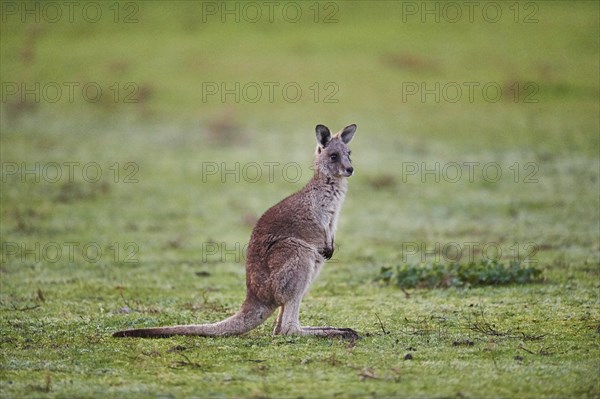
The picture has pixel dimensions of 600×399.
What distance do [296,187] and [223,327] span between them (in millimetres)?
14161

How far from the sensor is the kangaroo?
8.72 meters

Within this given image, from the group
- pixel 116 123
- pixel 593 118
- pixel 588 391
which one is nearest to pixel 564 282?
pixel 588 391

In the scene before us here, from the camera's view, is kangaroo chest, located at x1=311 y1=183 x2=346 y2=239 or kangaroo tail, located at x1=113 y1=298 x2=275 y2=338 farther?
kangaroo chest, located at x1=311 y1=183 x2=346 y2=239

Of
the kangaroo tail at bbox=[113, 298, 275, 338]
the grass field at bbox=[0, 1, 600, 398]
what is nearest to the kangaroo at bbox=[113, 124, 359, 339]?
the kangaroo tail at bbox=[113, 298, 275, 338]

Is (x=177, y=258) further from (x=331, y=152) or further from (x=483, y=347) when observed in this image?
(x=483, y=347)

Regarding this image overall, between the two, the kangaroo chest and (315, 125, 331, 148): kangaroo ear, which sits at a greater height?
(315, 125, 331, 148): kangaroo ear

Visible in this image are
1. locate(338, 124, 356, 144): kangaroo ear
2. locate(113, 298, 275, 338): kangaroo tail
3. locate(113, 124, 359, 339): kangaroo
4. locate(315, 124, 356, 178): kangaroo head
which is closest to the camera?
locate(113, 298, 275, 338): kangaroo tail

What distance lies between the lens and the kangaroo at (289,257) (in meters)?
8.72

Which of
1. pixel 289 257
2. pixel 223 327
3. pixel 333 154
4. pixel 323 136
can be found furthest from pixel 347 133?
pixel 223 327

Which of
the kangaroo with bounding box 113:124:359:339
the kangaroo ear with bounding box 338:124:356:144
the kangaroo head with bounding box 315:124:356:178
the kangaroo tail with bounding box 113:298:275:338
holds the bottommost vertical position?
the kangaroo tail with bounding box 113:298:275:338

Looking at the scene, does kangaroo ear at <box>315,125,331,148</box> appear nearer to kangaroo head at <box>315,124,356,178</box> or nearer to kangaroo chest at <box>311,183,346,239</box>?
kangaroo head at <box>315,124,356,178</box>

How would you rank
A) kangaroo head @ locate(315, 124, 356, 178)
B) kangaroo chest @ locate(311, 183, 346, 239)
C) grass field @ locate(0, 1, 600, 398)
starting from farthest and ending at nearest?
kangaroo head @ locate(315, 124, 356, 178)
kangaroo chest @ locate(311, 183, 346, 239)
grass field @ locate(0, 1, 600, 398)

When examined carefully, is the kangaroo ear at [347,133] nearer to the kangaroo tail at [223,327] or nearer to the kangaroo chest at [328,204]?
the kangaroo chest at [328,204]

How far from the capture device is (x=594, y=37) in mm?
40250
